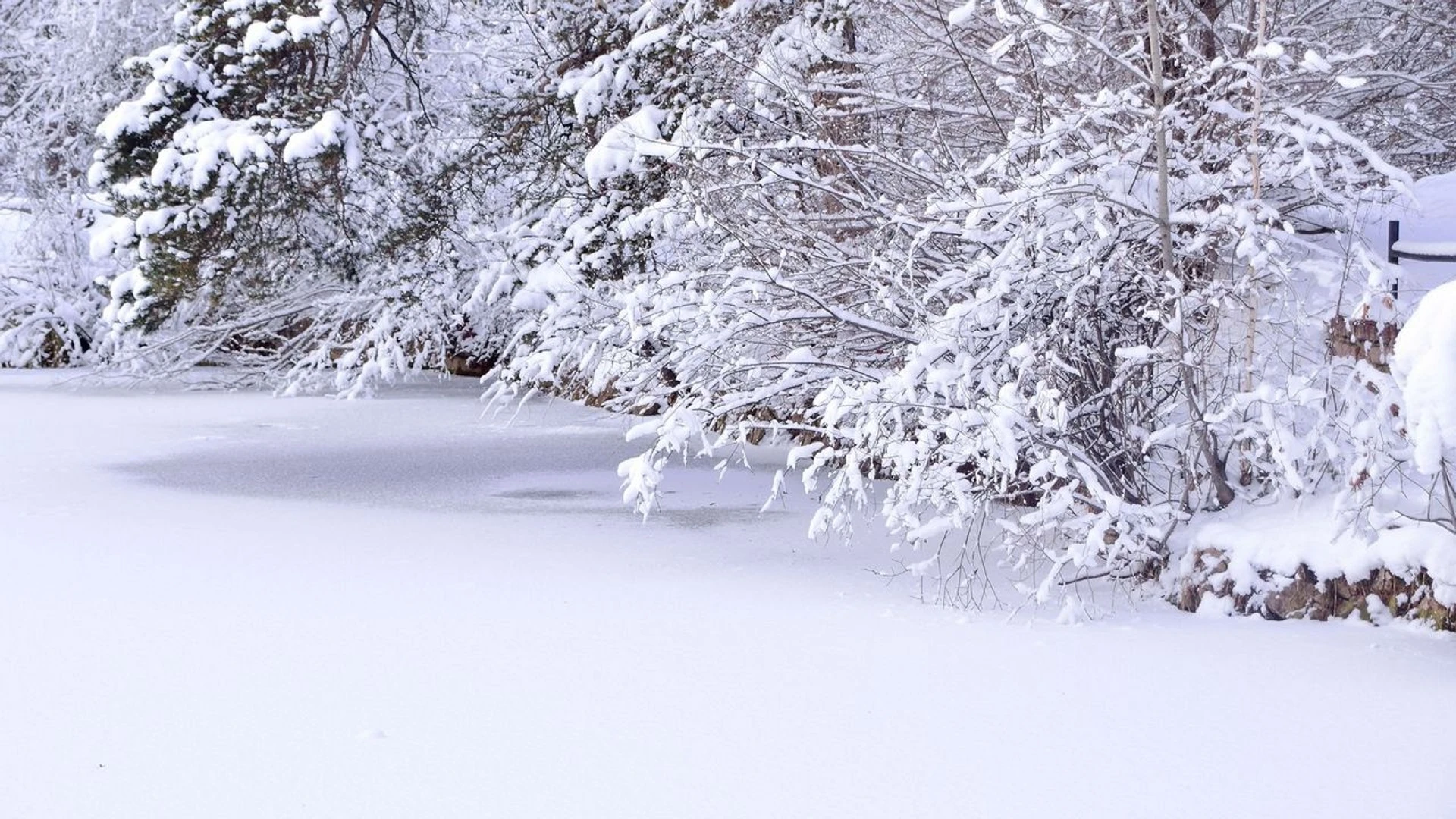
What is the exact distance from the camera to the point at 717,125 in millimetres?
10992

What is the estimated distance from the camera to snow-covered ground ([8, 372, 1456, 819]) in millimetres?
4418

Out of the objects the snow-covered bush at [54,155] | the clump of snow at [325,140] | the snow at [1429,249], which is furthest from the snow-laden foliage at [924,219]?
the snow-covered bush at [54,155]

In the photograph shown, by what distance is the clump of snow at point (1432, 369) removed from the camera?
Result: 13.8 feet

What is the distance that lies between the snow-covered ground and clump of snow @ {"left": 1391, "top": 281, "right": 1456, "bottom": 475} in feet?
3.09

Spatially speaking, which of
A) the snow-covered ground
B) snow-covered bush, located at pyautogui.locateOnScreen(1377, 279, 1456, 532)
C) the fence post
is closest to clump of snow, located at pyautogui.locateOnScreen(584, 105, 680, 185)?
the snow-covered ground

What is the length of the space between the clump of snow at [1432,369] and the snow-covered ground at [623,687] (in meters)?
0.94

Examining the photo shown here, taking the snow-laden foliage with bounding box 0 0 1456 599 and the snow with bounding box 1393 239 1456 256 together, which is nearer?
the snow-laden foliage with bounding box 0 0 1456 599

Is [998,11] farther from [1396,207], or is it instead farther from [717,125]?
[717,125]

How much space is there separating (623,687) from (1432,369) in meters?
2.71

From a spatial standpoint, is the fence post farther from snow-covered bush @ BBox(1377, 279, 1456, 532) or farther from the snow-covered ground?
snow-covered bush @ BBox(1377, 279, 1456, 532)

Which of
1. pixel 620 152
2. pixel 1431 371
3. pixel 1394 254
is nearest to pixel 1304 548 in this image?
pixel 1394 254

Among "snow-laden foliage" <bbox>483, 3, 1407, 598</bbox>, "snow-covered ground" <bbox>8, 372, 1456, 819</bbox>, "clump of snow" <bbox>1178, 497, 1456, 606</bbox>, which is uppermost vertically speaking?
"snow-laden foliage" <bbox>483, 3, 1407, 598</bbox>

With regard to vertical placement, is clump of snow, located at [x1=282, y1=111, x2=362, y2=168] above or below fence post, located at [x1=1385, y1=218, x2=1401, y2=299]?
above

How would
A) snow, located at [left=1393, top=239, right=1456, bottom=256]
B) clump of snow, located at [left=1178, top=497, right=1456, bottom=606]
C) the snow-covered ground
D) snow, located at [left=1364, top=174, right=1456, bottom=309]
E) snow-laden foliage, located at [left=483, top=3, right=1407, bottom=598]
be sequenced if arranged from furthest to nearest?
snow, located at [left=1364, top=174, right=1456, bottom=309]
snow, located at [left=1393, top=239, right=1456, bottom=256]
snow-laden foliage, located at [left=483, top=3, right=1407, bottom=598]
clump of snow, located at [left=1178, top=497, right=1456, bottom=606]
the snow-covered ground
